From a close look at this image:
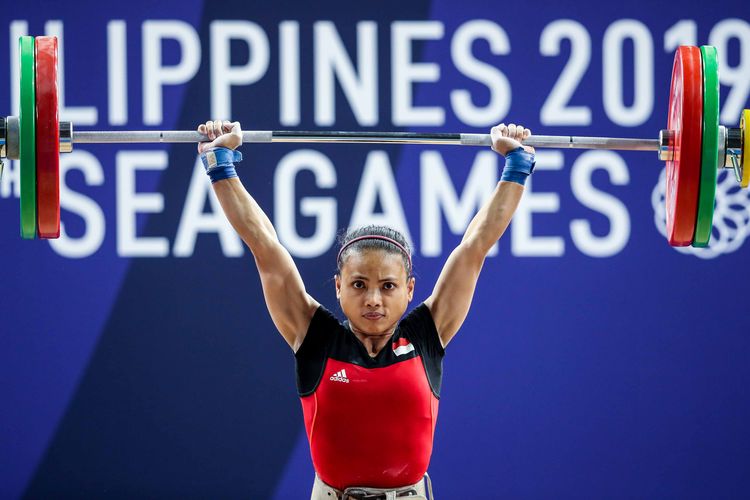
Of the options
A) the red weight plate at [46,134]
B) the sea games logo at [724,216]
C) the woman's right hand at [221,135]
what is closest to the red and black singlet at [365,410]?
the woman's right hand at [221,135]

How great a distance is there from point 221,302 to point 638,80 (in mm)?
2082

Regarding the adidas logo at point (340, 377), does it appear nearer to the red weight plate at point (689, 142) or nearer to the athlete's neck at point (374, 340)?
the athlete's neck at point (374, 340)

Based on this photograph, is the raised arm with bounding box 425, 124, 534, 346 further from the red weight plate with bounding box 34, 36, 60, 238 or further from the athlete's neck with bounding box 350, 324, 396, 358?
the red weight plate with bounding box 34, 36, 60, 238

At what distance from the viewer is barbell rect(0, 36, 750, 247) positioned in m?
3.07

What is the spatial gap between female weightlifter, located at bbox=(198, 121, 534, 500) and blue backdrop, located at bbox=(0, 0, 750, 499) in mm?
1693

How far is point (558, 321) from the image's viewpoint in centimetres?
484

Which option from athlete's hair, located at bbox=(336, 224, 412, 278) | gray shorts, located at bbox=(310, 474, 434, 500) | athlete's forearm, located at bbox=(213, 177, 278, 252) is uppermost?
athlete's forearm, located at bbox=(213, 177, 278, 252)

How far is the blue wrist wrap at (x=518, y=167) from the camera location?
10.5 ft

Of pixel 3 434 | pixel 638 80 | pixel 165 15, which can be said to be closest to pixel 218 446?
pixel 3 434

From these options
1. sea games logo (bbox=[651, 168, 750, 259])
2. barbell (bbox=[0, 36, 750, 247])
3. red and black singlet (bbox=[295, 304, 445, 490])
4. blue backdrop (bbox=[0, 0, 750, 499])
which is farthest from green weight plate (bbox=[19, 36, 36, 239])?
sea games logo (bbox=[651, 168, 750, 259])

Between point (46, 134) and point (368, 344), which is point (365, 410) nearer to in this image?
point (368, 344)

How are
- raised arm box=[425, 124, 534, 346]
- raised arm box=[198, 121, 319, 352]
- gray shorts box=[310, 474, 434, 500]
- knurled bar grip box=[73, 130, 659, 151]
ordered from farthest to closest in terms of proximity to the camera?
1. knurled bar grip box=[73, 130, 659, 151]
2. raised arm box=[425, 124, 534, 346]
3. raised arm box=[198, 121, 319, 352]
4. gray shorts box=[310, 474, 434, 500]

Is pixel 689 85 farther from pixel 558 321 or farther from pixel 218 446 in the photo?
pixel 218 446

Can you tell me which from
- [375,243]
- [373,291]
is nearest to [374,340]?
[373,291]
